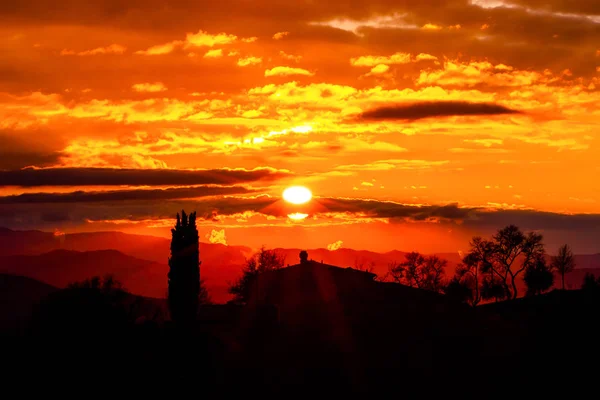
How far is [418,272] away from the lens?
146 m

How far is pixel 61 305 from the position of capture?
52.7 metres

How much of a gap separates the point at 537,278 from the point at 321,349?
68059 mm

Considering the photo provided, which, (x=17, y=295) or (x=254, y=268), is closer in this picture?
(x=254, y=268)

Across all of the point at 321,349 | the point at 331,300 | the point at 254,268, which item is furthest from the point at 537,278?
the point at 321,349

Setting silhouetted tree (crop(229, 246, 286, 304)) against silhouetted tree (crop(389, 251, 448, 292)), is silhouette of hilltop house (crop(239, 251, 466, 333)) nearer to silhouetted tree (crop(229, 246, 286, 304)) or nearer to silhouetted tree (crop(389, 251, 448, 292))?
silhouetted tree (crop(229, 246, 286, 304))

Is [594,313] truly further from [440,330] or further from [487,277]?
[487,277]

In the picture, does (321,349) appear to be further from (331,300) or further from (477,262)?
(477,262)

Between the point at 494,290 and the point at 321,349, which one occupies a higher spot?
the point at 494,290

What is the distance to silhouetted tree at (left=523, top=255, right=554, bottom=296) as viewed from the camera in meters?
125

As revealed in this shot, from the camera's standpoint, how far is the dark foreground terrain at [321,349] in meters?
52.0

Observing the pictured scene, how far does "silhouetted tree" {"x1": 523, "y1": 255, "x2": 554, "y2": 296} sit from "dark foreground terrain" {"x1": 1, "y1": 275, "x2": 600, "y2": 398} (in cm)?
4202

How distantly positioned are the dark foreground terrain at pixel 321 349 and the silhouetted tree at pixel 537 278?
138 feet

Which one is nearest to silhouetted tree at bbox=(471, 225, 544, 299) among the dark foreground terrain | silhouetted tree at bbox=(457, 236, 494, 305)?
silhouetted tree at bbox=(457, 236, 494, 305)

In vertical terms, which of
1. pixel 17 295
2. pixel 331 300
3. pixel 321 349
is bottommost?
pixel 321 349
